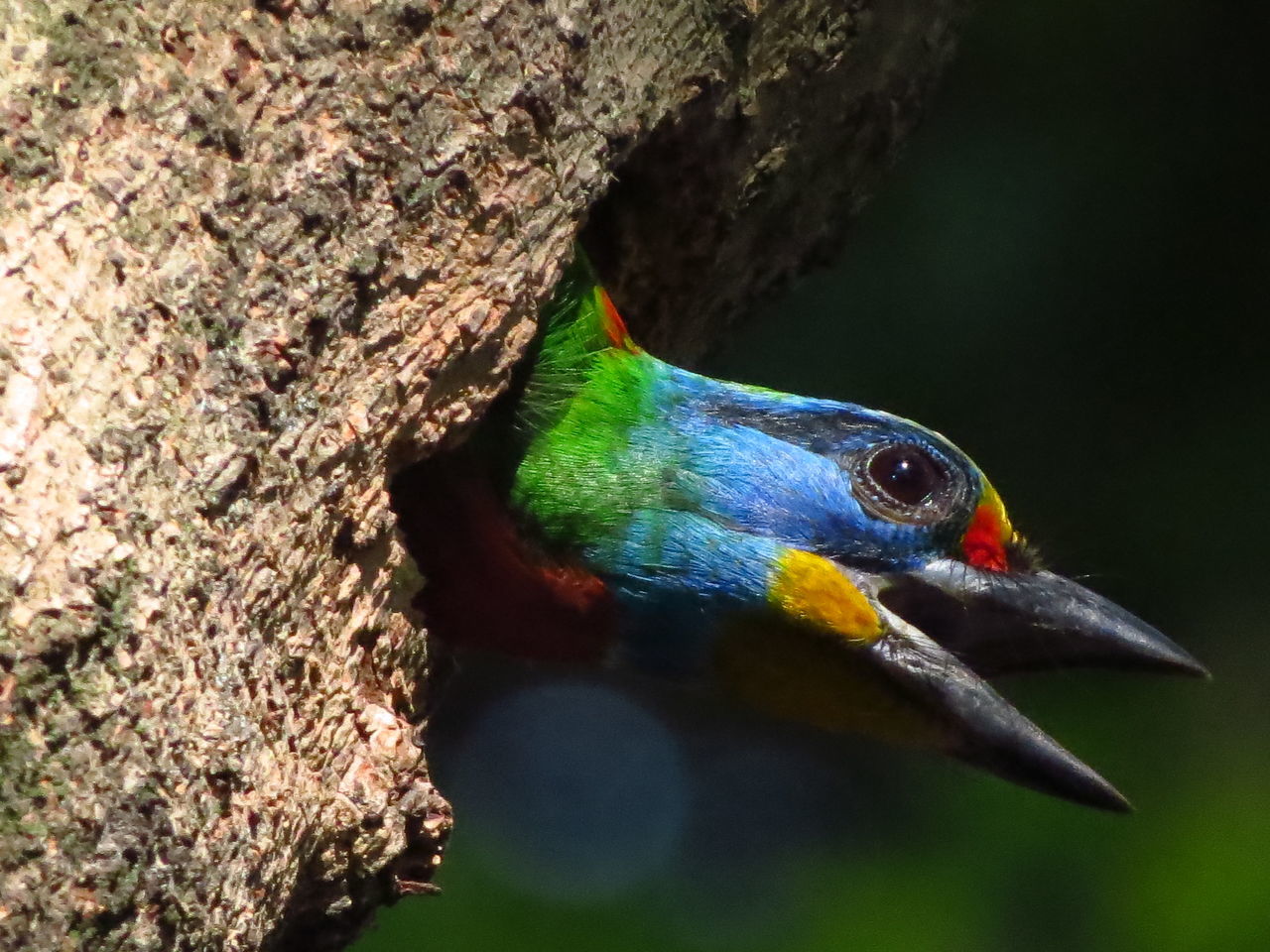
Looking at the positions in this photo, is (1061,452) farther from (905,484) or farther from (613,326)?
(613,326)

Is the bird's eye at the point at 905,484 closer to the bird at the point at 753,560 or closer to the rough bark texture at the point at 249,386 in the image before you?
the bird at the point at 753,560

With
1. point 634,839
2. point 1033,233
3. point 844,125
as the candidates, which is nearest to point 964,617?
point 844,125

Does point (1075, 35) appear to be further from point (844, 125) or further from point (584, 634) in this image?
point (584, 634)

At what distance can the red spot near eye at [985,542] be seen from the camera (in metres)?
3.30

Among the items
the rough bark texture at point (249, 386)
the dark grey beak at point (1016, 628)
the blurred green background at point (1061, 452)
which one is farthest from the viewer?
the blurred green background at point (1061, 452)

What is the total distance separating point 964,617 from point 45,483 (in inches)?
75.9

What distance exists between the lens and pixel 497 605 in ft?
Result: 10.2

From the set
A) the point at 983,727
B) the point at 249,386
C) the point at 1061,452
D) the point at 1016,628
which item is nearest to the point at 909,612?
the point at 1016,628

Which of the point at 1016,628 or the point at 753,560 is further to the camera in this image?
the point at 1016,628

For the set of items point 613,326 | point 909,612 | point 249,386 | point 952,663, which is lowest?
point 249,386

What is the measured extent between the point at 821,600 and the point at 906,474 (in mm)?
414

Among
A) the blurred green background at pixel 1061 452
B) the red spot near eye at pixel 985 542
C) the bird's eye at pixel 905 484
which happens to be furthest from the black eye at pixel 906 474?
the blurred green background at pixel 1061 452

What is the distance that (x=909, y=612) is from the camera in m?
3.25

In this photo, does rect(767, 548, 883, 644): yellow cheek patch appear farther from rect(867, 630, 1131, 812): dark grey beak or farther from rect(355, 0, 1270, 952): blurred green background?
rect(355, 0, 1270, 952): blurred green background
